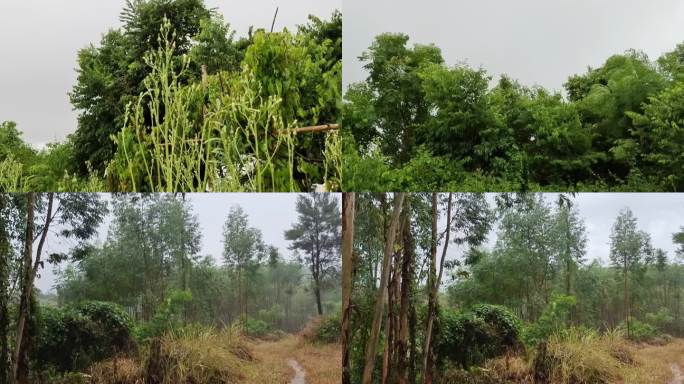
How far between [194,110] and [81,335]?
1.46m

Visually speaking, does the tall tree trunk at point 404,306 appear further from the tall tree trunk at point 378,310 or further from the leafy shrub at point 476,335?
the leafy shrub at point 476,335

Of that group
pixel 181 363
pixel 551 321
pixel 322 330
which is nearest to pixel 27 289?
pixel 181 363

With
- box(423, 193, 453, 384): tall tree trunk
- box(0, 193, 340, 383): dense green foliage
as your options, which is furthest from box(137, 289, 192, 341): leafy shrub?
box(423, 193, 453, 384): tall tree trunk

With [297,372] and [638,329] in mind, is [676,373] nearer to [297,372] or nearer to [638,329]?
[638,329]

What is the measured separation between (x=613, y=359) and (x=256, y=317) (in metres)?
2.03

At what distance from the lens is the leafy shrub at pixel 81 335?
356cm

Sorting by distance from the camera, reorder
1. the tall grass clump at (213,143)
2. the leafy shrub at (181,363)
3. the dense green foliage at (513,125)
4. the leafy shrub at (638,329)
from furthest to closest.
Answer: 1. the dense green foliage at (513,125)
2. the tall grass clump at (213,143)
3. the leafy shrub at (638,329)
4. the leafy shrub at (181,363)

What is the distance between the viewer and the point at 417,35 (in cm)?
451

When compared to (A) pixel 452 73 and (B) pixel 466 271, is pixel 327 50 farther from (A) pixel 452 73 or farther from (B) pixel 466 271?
(B) pixel 466 271

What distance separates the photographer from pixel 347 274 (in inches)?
142

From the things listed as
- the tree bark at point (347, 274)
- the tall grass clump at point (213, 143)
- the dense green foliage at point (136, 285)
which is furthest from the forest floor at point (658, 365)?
the tall grass clump at point (213, 143)

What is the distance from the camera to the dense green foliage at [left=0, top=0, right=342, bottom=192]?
386 cm

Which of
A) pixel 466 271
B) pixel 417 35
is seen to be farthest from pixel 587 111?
pixel 466 271

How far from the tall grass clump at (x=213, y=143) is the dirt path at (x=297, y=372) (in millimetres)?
1016
